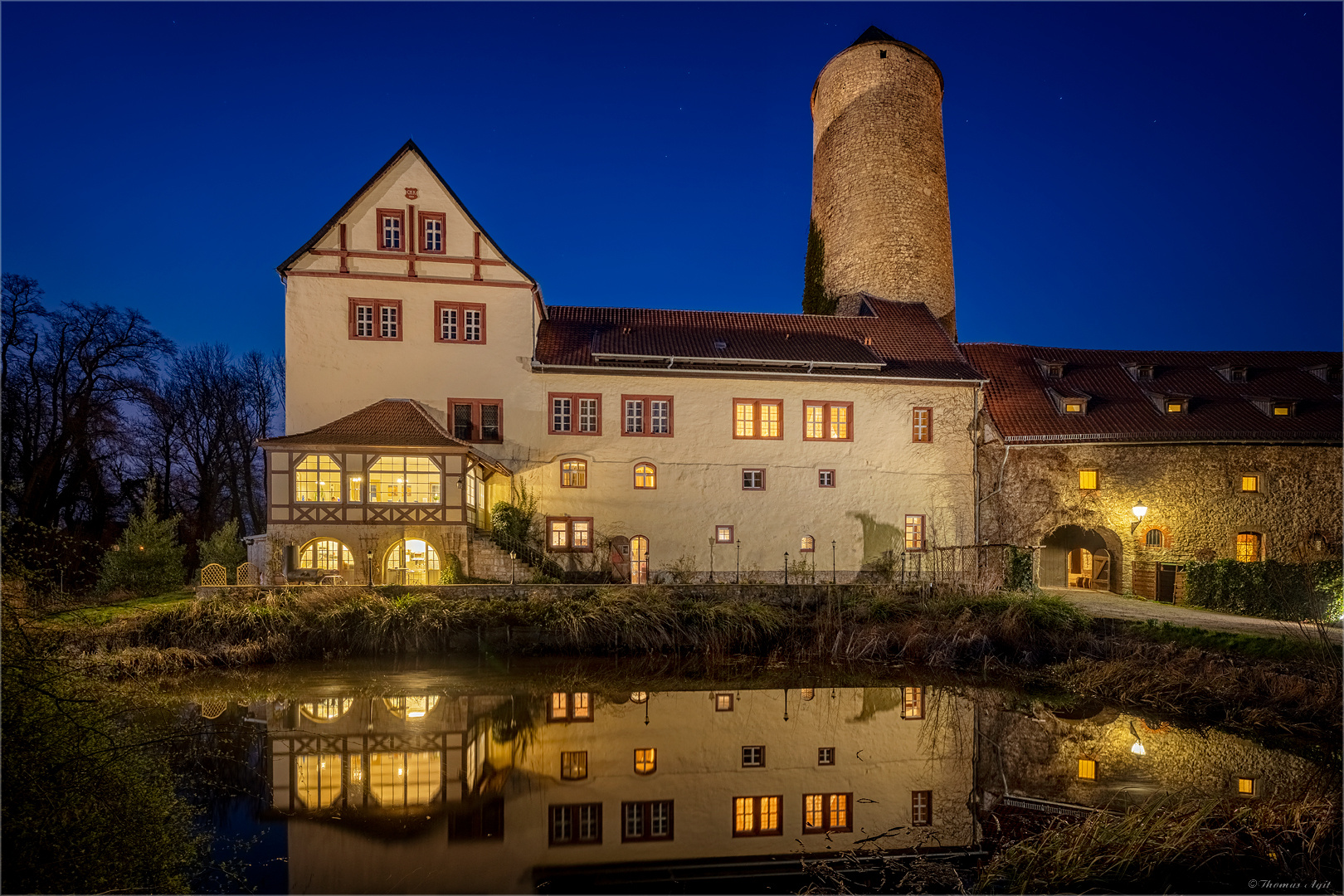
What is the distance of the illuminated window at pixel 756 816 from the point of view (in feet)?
25.8

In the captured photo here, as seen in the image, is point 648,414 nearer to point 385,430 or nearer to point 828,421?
point 828,421

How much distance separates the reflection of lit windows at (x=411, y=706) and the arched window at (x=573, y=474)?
988 cm

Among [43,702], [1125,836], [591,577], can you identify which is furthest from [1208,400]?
[43,702]

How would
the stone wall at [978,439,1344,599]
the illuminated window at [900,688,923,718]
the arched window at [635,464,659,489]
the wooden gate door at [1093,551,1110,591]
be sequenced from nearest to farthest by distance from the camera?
the illuminated window at [900,688,923,718]
the stone wall at [978,439,1344,599]
the arched window at [635,464,659,489]
the wooden gate door at [1093,551,1110,591]

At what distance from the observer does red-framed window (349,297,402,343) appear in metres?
21.3

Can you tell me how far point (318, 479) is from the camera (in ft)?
61.9

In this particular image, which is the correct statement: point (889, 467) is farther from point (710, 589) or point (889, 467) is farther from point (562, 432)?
point (562, 432)

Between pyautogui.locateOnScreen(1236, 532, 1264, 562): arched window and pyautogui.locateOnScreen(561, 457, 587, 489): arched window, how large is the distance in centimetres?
1840

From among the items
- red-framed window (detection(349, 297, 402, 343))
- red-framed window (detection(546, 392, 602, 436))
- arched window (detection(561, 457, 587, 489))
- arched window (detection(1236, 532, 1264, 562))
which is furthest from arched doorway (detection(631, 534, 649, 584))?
arched window (detection(1236, 532, 1264, 562))

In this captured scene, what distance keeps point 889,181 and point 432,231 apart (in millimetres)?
17389

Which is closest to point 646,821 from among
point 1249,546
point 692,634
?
point 692,634

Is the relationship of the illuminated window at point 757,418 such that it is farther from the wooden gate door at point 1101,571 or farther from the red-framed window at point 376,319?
the wooden gate door at point 1101,571

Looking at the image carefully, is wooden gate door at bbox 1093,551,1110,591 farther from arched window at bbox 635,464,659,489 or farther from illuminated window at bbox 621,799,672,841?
illuminated window at bbox 621,799,672,841

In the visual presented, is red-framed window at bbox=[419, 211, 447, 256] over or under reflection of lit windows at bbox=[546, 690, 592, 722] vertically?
over
